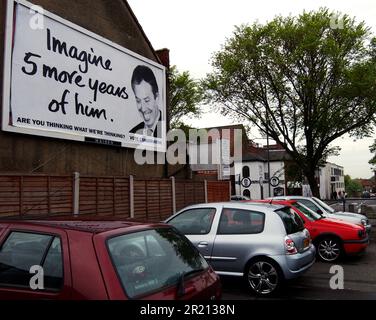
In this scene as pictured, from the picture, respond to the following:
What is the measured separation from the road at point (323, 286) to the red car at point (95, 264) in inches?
136

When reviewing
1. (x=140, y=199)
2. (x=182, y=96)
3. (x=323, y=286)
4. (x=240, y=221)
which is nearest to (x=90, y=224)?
(x=240, y=221)

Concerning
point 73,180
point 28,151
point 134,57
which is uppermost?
point 134,57

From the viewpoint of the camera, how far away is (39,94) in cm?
1177

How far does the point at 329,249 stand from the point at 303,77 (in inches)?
534

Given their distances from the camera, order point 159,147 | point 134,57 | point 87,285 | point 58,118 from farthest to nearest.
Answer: point 159,147, point 134,57, point 58,118, point 87,285

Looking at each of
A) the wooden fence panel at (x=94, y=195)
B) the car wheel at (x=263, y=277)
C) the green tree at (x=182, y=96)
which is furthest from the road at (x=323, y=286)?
the green tree at (x=182, y=96)

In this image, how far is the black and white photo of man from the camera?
1634 cm

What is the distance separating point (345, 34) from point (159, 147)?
1206 cm

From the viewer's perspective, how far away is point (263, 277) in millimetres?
6559

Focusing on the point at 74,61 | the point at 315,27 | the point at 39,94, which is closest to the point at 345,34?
the point at 315,27

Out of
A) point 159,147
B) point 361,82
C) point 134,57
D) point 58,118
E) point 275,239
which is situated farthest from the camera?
point 361,82

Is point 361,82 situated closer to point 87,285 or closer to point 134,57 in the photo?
point 134,57

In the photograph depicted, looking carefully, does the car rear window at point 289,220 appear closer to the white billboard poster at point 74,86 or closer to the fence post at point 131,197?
the white billboard poster at point 74,86

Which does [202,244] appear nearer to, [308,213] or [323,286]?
[323,286]
